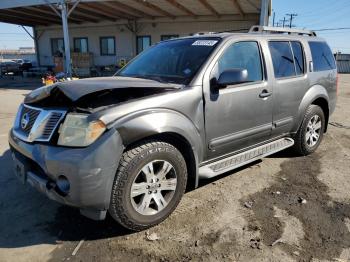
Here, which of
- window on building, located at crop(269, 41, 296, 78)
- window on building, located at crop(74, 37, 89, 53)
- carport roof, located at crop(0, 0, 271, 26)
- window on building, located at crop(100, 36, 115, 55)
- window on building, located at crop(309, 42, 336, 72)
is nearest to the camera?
window on building, located at crop(269, 41, 296, 78)

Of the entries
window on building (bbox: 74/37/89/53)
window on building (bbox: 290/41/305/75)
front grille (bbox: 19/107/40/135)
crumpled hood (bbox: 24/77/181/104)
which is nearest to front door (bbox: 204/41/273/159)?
crumpled hood (bbox: 24/77/181/104)

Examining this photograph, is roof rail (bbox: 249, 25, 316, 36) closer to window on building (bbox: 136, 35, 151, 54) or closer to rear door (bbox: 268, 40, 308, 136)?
rear door (bbox: 268, 40, 308, 136)

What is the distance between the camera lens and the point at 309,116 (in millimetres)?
4984

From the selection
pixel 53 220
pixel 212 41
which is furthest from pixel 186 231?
pixel 212 41

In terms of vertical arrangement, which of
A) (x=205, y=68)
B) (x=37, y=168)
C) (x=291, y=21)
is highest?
(x=291, y=21)

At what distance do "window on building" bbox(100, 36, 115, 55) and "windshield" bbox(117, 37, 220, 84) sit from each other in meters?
21.2

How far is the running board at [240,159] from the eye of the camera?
11.5ft

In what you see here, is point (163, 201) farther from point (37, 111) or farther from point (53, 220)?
point (37, 111)

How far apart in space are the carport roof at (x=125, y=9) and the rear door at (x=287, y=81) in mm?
12311

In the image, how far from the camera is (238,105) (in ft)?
12.2

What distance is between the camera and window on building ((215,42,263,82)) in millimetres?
3649

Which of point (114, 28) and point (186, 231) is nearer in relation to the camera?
point (186, 231)

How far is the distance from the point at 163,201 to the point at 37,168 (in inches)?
47.8

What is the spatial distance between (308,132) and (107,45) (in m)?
21.9
